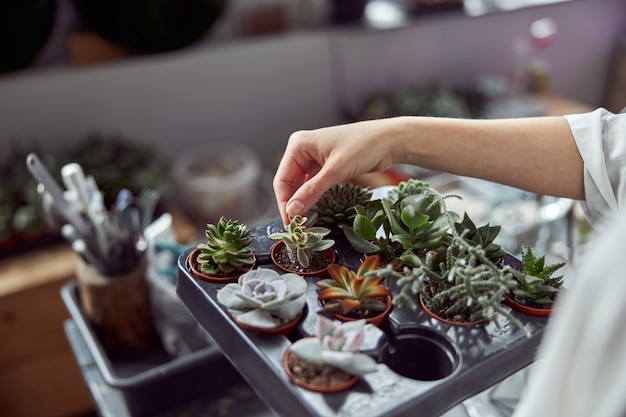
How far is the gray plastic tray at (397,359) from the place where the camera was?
0.45 meters

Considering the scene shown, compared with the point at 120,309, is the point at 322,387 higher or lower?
higher

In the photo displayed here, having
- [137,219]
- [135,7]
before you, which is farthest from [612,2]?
[137,219]

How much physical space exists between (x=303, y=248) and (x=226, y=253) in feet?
0.25

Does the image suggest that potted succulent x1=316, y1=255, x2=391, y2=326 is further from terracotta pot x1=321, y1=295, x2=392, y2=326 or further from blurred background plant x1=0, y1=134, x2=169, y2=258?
blurred background plant x1=0, y1=134, x2=169, y2=258

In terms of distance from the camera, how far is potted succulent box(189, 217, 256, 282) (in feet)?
1.90

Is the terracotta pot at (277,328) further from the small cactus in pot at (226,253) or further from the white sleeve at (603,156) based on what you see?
the white sleeve at (603,156)

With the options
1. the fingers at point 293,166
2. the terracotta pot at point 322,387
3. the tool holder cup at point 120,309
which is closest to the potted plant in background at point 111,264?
the tool holder cup at point 120,309

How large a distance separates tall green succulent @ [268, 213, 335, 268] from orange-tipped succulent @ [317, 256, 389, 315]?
0.12ft

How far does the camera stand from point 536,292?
0.54 m

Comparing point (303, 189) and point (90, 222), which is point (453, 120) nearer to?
point (303, 189)

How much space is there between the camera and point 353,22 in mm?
1902

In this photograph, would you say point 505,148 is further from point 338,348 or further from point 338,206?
point 338,348

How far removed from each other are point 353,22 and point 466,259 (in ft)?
4.92

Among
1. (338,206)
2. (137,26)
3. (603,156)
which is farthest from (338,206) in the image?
(137,26)
